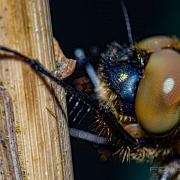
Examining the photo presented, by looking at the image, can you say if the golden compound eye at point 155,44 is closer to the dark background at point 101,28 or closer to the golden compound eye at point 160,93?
the golden compound eye at point 160,93

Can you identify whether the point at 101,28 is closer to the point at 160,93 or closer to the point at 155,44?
the point at 155,44

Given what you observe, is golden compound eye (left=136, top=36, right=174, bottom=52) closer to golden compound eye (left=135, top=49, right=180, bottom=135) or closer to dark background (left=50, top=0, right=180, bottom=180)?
golden compound eye (left=135, top=49, right=180, bottom=135)

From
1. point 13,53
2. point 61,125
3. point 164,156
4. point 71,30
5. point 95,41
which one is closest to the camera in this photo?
point 13,53

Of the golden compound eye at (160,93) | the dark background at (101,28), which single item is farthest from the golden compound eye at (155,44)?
the dark background at (101,28)

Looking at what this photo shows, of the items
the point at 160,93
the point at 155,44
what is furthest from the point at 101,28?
the point at 160,93

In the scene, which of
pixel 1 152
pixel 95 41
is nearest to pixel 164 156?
pixel 1 152

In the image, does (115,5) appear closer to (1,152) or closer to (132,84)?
(132,84)

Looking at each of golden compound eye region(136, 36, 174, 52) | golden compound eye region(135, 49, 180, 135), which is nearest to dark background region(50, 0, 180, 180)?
golden compound eye region(136, 36, 174, 52)

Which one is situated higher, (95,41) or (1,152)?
(95,41)
